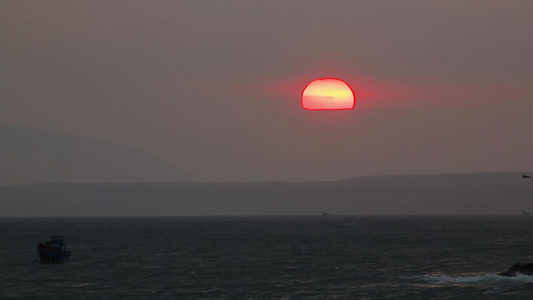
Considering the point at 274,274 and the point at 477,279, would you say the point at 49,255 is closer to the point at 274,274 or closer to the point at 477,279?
the point at 274,274

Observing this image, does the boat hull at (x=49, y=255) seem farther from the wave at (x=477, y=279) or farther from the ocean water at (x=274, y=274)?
the wave at (x=477, y=279)

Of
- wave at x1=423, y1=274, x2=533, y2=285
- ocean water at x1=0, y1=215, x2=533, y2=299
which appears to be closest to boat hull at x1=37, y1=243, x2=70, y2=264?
ocean water at x1=0, y1=215, x2=533, y2=299

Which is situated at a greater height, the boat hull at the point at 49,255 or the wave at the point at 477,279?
the boat hull at the point at 49,255

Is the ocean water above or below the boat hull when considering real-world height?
below

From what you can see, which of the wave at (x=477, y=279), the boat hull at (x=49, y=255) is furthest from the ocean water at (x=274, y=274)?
the boat hull at (x=49, y=255)

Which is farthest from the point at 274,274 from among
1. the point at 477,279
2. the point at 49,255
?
the point at 49,255

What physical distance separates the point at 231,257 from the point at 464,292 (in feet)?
198

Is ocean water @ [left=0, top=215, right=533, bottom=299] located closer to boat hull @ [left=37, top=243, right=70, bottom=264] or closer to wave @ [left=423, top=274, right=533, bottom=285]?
wave @ [left=423, top=274, right=533, bottom=285]

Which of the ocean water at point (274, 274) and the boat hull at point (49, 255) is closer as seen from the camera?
the ocean water at point (274, 274)

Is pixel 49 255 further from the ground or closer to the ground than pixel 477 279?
further from the ground

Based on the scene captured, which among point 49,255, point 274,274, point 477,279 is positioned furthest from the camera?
point 49,255

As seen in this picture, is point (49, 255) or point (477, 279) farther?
point (49, 255)

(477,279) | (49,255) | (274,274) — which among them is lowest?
(477,279)

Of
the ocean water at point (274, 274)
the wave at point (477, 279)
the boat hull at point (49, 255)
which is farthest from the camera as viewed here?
the boat hull at point (49, 255)
